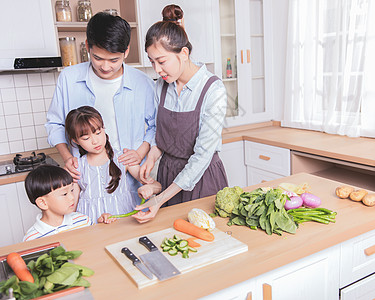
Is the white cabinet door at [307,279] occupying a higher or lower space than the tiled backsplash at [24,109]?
lower

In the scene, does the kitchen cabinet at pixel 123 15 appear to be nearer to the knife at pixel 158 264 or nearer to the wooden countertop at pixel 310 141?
the wooden countertop at pixel 310 141

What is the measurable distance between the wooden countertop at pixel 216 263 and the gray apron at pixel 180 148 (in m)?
A: 0.30

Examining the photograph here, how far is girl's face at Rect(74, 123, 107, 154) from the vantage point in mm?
1536

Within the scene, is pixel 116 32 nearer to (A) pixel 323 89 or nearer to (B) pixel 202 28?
(B) pixel 202 28

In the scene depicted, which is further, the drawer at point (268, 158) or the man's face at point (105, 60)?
the drawer at point (268, 158)

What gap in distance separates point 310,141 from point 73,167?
5.66ft

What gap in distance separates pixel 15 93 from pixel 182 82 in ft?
5.46

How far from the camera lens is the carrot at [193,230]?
1.08m

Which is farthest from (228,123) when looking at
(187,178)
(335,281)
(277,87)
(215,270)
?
(215,270)

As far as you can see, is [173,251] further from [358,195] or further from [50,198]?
[358,195]

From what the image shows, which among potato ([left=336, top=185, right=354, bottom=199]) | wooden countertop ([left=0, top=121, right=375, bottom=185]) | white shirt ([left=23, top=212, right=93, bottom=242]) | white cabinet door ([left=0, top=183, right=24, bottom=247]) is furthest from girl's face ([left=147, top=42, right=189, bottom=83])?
white cabinet door ([left=0, top=183, right=24, bottom=247])

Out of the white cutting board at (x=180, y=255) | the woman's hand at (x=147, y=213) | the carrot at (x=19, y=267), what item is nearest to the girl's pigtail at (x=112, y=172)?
the woman's hand at (x=147, y=213)

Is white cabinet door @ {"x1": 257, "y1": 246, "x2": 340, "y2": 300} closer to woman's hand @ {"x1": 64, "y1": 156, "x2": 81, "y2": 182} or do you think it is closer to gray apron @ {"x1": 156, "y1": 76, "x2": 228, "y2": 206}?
gray apron @ {"x1": 156, "y1": 76, "x2": 228, "y2": 206}

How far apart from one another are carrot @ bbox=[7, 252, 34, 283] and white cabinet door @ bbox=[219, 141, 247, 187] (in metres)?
2.18
